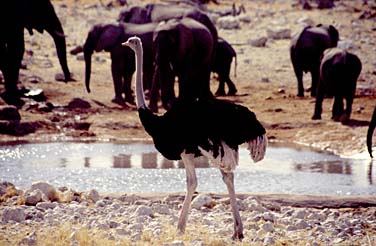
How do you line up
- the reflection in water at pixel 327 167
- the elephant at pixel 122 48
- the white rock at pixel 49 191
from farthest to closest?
the elephant at pixel 122 48
the reflection in water at pixel 327 167
the white rock at pixel 49 191

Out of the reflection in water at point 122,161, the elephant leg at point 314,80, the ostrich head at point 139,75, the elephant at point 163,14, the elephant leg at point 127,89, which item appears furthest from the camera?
the elephant at point 163,14

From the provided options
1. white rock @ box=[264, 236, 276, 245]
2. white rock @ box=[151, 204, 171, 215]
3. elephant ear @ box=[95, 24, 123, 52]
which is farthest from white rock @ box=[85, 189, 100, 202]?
elephant ear @ box=[95, 24, 123, 52]

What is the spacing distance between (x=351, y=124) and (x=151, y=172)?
5.66 m

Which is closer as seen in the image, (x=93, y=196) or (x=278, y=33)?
(x=93, y=196)

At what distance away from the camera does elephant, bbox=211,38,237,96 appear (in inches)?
961

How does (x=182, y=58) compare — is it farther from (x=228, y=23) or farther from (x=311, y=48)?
(x=228, y=23)

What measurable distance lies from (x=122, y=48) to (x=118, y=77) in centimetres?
93

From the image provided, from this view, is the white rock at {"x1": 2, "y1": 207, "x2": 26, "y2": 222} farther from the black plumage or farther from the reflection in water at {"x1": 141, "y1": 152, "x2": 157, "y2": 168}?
the reflection in water at {"x1": 141, "y1": 152, "x2": 157, "y2": 168}

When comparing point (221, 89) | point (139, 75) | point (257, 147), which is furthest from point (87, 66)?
point (257, 147)

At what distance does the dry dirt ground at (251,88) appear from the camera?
18.9 meters

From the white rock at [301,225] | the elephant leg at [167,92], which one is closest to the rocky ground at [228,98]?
the white rock at [301,225]

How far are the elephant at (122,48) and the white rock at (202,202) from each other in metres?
11.9

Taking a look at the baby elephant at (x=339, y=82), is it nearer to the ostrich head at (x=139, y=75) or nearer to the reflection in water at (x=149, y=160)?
the reflection in water at (x=149, y=160)

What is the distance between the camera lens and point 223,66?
2475 centimetres
